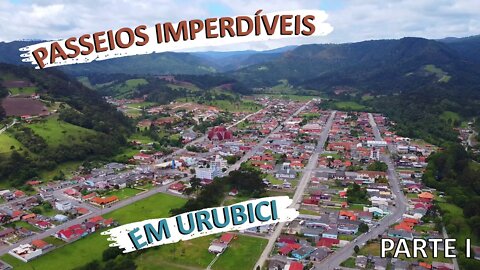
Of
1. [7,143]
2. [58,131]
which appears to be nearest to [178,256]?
[7,143]

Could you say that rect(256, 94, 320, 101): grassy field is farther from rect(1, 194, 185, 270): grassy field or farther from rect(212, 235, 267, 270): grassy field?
rect(212, 235, 267, 270): grassy field

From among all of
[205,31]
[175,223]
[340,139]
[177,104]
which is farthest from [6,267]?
[177,104]

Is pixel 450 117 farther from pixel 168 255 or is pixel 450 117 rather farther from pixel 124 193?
pixel 168 255

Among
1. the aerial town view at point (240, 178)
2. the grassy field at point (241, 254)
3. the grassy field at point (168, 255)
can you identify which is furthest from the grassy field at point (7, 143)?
the grassy field at point (241, 254)

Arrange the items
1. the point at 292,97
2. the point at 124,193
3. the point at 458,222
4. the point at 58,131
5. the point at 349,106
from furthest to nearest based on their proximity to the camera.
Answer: the point at 292,97
the point at 349,106
the point at 58,131
the point at 124,193
the point at 458,222

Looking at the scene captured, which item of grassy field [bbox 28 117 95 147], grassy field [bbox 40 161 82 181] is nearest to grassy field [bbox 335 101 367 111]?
grassy field [bbox 28 117 95 147]

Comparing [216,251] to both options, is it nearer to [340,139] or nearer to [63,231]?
[63,231]

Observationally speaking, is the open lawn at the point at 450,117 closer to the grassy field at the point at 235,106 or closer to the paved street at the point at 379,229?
the paved street at the point at 379,229
